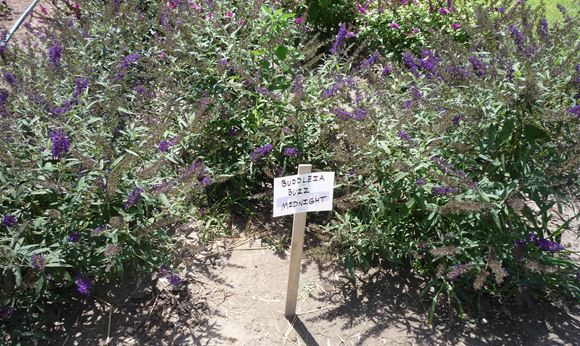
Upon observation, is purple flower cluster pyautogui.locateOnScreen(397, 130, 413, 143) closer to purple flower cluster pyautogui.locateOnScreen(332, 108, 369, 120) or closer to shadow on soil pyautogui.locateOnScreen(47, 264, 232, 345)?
purple flower cluster pyautogui.locateOnScreen(332, 108, 369, 120)

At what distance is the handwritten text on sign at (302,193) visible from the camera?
2.88 metres

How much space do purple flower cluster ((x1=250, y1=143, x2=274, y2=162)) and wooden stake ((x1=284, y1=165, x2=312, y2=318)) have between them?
2.48ft

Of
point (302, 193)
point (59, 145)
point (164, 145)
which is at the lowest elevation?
point (302, 193)

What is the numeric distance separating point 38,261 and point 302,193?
139 centimetres

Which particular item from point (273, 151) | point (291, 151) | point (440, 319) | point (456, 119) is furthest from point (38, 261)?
point (456, 119)

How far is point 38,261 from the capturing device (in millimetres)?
2635

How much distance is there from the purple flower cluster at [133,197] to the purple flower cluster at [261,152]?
3.26 ft

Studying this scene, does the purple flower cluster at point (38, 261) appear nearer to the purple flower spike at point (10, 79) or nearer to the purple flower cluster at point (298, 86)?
the purple flower spike at point (10, 79)

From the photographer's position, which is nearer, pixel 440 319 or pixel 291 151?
pixel 440 319

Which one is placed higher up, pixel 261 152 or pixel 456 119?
pixel 456 119

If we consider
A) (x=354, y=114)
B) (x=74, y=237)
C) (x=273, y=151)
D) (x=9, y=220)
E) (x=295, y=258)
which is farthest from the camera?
(x=273, y=151)

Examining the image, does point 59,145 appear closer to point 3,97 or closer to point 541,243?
point 3,97

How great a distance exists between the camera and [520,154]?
3.14 m

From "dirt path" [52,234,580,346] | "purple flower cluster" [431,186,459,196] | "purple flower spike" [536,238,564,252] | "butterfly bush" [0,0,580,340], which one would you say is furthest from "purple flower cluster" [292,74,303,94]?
"purple flower spike" [536,238,564,252]
